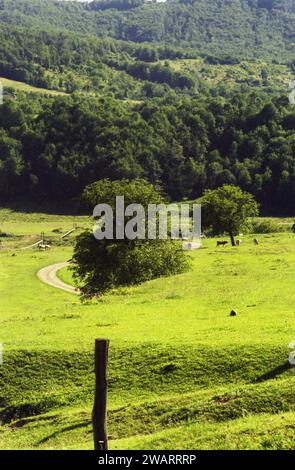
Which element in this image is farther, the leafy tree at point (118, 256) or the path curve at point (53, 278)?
the path curve at point (53, 278)

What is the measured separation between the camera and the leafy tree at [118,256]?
196 feet

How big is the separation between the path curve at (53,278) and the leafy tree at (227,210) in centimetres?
2236

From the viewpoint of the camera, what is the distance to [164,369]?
31875mm

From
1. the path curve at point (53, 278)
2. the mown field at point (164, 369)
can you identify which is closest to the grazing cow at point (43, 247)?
the path curve at point (53, 278)

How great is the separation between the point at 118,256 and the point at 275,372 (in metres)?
31.7

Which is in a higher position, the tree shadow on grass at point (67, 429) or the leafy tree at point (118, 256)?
the leafy tree at point (118, 256)

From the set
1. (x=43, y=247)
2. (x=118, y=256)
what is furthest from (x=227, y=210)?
(x=43, y=247)

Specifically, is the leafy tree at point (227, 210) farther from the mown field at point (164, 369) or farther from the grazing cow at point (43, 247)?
the grazing cow at point (43, 247)

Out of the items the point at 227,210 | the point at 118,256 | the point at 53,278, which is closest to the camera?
the point at 118,256

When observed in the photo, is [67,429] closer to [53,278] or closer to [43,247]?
[53,278]

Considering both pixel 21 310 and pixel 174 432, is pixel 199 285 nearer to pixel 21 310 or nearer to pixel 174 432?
pixel 21 310

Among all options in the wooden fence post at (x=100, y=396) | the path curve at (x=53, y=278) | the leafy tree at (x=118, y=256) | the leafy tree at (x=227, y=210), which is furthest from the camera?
the leafy tree at (x=227, y=210)

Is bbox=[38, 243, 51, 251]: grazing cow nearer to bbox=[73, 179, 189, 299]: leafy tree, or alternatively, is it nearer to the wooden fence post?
bbox=[73, 179, 189, 299]: leafy tree

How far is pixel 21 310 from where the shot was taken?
5938cm
